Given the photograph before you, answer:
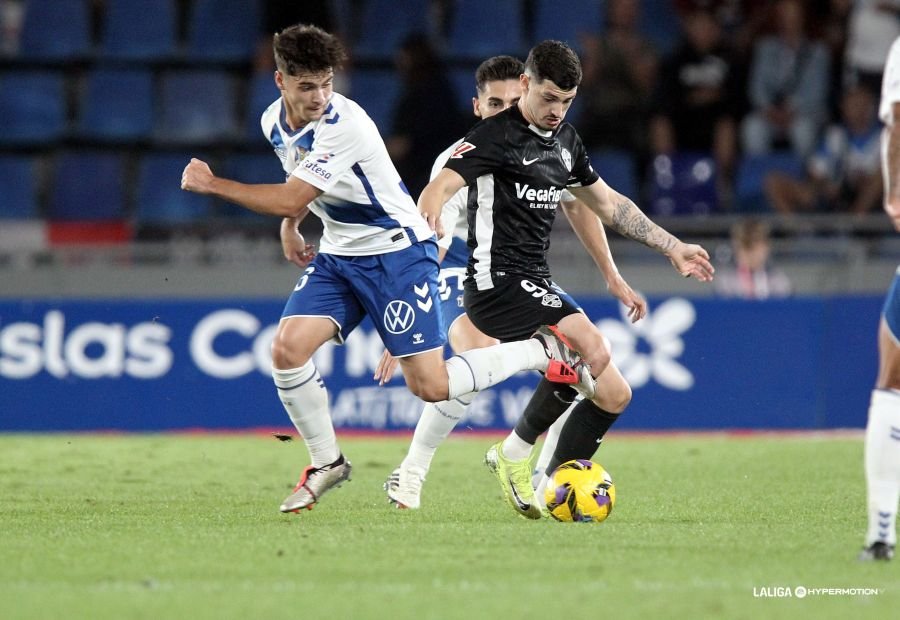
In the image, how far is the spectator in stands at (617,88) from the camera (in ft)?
52.0

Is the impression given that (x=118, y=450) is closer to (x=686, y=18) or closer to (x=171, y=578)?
(x=171, y=578)

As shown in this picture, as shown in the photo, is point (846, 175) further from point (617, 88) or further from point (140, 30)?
point (140, 30)

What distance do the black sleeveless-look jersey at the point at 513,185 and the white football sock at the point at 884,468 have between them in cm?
255

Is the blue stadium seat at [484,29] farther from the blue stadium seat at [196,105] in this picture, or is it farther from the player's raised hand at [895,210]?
the player's raised hand at [895,210]

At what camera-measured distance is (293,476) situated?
10.2 metres

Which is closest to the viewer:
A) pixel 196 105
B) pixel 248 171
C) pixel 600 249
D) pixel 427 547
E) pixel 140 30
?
pixel 427 547

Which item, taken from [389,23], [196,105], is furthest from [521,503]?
[389,23]

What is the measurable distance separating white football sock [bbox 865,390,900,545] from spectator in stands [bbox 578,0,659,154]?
34.1 ft

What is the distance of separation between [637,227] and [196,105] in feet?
32.1

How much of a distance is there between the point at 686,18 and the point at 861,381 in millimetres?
5231

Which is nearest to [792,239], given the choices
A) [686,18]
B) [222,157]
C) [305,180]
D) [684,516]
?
[686,18]

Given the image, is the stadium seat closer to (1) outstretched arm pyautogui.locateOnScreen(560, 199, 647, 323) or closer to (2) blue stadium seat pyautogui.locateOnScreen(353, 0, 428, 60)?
(2) blue stadium seat pyautogui.locateOnScreen(353, 0, 428, 60)

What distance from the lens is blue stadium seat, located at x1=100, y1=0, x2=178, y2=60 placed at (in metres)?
17.5

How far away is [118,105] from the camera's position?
55.6 feet
